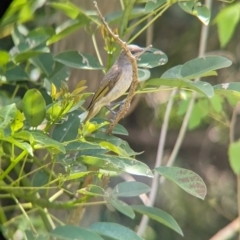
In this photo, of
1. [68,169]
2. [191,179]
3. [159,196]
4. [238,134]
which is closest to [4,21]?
[68,169]

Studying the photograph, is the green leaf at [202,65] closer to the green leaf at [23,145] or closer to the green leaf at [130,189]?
the green leaf at [130,189]

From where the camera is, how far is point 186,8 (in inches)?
55.6

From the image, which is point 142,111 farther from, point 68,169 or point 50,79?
point 68,169

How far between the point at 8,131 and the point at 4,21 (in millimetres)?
617

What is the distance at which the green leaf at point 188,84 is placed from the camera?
1190 mm

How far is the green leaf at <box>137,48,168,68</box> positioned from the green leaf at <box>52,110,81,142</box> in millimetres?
200

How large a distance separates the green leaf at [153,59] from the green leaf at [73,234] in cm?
39

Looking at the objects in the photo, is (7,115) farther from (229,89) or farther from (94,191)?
(229,89)

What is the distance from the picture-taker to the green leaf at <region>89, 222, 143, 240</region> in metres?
1.27

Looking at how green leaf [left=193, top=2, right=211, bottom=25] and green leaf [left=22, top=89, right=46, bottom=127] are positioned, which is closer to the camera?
green leaf [left=22, top=89, right=46, bottom=127]

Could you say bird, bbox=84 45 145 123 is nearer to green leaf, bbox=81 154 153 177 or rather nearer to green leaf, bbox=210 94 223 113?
green leaf, bbox=81 154 153 177

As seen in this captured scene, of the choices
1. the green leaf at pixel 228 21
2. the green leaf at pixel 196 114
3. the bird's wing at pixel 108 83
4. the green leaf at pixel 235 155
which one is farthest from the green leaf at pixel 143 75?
the green leaf at pixel 196 114

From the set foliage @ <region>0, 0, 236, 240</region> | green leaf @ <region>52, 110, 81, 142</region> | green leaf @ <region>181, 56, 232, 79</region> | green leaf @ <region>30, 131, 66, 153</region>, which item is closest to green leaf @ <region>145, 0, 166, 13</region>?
foliage @ <region>0, 0, 236, 240</region>

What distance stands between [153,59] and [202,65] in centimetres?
15
